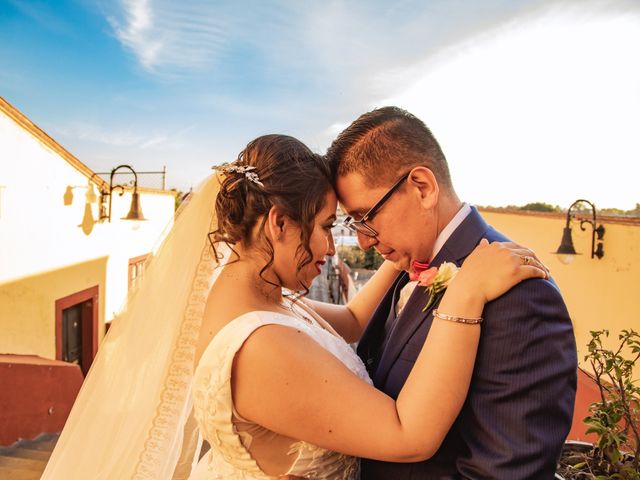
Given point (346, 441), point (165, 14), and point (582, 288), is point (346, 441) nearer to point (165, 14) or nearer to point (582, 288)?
point (582, 288)

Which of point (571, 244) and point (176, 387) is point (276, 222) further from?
point (571, 244)

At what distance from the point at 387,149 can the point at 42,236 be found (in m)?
8.25

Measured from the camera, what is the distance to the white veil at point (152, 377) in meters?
2.04

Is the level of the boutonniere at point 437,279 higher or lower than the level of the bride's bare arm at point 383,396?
higher

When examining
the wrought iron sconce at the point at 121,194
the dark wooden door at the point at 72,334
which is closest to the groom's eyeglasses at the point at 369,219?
the wrought iron sconce at the point at 121,194

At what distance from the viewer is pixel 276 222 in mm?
1785

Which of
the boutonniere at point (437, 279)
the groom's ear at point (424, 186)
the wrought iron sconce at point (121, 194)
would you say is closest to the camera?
the boutonniere at point (437, 279)

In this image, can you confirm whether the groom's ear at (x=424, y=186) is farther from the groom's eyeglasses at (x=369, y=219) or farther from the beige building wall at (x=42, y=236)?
the beige building wall at (x=42, y=236)

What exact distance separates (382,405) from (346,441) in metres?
0.16

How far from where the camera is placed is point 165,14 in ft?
37.2

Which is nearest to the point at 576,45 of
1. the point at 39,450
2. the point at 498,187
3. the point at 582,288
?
the point at 582,288

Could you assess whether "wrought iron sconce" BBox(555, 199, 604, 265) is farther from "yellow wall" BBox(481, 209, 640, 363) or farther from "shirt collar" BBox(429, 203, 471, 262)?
"shirt collar" BBox(429, 203, 471, 262)

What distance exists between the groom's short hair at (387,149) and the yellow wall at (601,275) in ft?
15.4

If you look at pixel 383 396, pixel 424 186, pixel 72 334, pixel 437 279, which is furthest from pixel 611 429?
pixel 72 334
